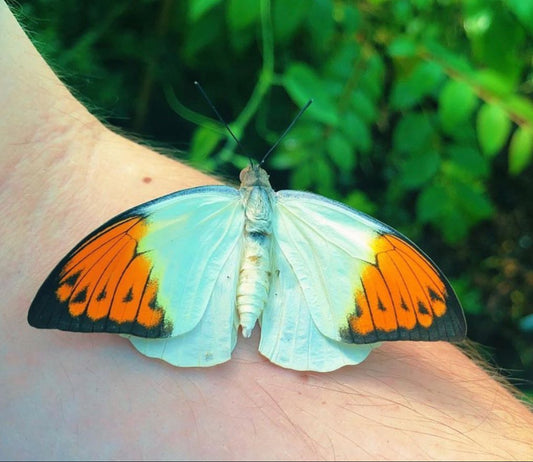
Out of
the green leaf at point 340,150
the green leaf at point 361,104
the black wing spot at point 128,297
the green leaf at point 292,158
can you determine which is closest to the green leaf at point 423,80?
the green leaf at point 361,104

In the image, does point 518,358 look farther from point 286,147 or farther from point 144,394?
point 144,394

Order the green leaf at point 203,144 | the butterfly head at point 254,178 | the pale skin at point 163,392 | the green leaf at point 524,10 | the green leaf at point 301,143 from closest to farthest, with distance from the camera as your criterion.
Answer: the pale skin at point 163,392 → the butterfly head at point 254,178 → the green leaf at point 524,10 → the green leaf at point 203,144 → the green leaf at point 301,143

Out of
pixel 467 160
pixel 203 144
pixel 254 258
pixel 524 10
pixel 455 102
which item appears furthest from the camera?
pixel 467 160

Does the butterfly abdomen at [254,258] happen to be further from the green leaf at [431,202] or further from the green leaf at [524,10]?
the green leaf at [431,202]

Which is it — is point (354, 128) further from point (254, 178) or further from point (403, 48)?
point (254, 178)

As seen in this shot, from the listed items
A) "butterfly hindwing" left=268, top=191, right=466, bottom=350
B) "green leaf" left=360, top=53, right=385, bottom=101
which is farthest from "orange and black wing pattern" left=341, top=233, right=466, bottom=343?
"green leaf" left=360, top=53, right=385, bottom=101

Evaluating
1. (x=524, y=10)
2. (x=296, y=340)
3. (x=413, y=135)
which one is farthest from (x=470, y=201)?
(x=296, y=340)
